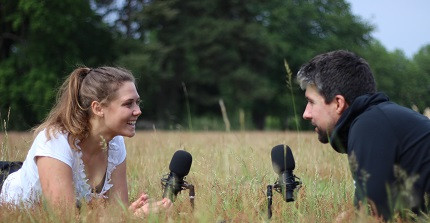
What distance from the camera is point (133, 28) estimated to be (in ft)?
120

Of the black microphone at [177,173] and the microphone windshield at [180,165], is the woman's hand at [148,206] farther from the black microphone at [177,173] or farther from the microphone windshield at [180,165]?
the microphone windshield at [180,165]

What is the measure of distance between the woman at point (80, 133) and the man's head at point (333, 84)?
144cm

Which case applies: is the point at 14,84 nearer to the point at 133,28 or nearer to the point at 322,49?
the point at 133,28

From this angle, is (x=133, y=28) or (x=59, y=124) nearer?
(x=59, y=124)

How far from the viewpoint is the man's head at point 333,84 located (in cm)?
349

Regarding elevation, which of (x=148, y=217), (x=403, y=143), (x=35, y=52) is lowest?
(x=148, y=217)

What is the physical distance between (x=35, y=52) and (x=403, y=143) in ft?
98.1

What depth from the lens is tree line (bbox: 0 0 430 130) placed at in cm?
3062

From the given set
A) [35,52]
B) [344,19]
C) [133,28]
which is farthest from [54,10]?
[344,19]

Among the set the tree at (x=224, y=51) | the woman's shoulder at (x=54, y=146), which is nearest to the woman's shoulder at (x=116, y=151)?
the woman's shoulder at (x=54, y=146)

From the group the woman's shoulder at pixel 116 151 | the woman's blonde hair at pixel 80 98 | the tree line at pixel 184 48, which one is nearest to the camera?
the woman's blonde hair at pixel 80 98

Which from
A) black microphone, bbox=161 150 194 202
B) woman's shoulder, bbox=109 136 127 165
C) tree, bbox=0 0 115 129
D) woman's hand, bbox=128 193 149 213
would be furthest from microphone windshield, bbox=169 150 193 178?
tree, bbox=0 0 115 129

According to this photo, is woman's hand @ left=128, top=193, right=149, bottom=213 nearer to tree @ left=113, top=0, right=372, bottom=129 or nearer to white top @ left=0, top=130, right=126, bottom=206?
white top @ left=0, top=130, right=126, bottom=206

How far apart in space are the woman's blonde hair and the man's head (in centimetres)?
153
